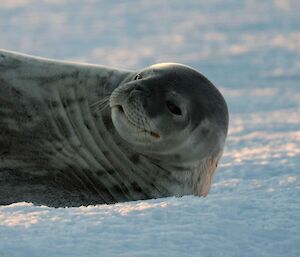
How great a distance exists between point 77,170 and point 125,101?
0.47 m

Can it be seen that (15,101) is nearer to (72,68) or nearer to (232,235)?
(72,68)

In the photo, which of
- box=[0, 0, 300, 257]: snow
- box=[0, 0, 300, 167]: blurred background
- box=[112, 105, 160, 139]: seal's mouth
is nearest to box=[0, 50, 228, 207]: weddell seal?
box=[112, 105, 160, 139]: seal's mouth

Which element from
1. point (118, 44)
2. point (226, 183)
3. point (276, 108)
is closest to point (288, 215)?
point (226, 183)

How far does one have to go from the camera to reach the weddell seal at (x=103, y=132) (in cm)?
414

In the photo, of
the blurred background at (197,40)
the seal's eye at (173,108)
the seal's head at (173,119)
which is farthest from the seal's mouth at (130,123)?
the blurred background at (197,40)

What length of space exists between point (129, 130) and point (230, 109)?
3.78 m

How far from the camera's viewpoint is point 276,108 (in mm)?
7688

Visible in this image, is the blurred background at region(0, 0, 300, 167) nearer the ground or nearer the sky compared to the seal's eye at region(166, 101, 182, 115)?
nearer the ground

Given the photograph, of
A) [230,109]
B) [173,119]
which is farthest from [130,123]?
[230,109]

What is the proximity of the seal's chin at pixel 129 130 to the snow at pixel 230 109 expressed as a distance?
0.32 m

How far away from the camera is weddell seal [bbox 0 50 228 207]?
163 inches

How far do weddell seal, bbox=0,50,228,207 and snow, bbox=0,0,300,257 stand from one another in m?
0.28

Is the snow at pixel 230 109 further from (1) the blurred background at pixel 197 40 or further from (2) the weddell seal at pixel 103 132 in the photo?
(2) the weddell seal at pixel 103 132

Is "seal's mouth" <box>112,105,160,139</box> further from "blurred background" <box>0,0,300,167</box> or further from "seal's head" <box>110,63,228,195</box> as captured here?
"blurred background" <box>0,0,300,167</box>
